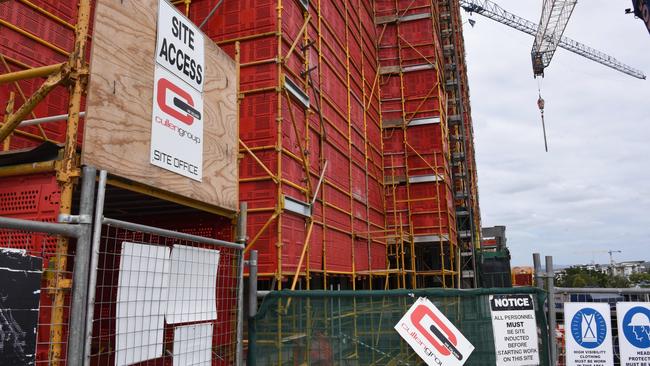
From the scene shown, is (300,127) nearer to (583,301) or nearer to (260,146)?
(260,146)

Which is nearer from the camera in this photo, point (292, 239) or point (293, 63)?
point (292, 239)

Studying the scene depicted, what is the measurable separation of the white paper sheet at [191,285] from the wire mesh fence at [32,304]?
89cm

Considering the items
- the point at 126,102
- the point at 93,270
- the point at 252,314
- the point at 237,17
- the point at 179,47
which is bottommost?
the point at 252,314

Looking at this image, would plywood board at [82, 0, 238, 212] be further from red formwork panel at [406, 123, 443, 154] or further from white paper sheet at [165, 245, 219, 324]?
red formwork panel at [406, 123, 443, 154]

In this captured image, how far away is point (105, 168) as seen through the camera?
3.58 metres

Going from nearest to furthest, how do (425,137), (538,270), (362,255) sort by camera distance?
1. (538,270)
2. (362,255)
3. (425,137)

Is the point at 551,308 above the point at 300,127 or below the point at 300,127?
below

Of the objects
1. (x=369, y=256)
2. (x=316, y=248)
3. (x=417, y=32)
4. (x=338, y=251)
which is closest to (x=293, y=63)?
(x=316, y=248)

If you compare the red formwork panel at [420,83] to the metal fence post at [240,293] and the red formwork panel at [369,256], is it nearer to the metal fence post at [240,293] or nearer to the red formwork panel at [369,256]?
the red formwork panel at [369,256]

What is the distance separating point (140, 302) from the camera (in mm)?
3709

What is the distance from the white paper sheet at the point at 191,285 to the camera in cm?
Answer: 413

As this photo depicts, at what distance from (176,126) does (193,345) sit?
2.01 meters

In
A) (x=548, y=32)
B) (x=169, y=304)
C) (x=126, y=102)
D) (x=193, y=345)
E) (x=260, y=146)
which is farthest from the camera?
(x=548, y=32)

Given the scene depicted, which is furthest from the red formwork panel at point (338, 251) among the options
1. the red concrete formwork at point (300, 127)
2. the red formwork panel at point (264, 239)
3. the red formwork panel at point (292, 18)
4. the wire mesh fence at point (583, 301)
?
the wire mesh fence at point (583, 301)
